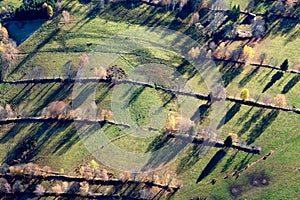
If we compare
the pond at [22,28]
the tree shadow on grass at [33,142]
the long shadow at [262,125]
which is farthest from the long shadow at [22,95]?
the long shadow at [262,125]

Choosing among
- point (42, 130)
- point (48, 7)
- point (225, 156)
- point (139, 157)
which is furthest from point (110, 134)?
point (48, 7)

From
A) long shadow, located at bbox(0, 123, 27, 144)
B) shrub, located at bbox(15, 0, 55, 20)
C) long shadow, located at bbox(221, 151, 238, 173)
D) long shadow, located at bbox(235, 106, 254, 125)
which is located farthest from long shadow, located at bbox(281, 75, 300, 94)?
shrub, located at bbox(15, 0, 55, 20)

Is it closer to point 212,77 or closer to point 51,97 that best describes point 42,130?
point 51,97

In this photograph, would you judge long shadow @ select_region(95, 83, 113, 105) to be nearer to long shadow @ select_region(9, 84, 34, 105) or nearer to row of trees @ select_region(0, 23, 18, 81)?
long shadow @ select_region(9, 84, 34, 105)

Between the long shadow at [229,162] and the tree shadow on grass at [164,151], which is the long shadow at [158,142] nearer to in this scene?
the tree shadow on grass at [164,151]

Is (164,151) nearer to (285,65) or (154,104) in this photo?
(154,104)

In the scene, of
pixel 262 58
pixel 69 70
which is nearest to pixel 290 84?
pixel 262 58
